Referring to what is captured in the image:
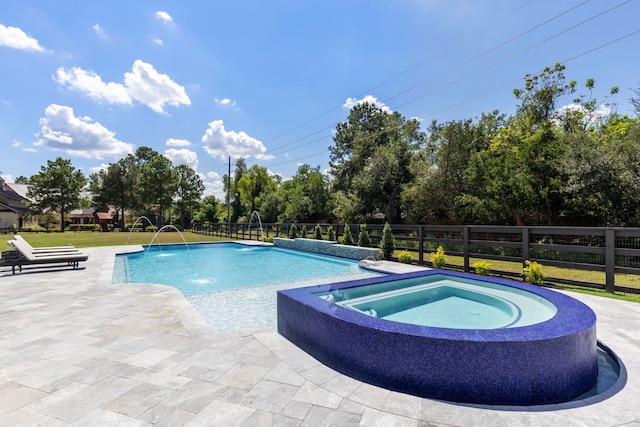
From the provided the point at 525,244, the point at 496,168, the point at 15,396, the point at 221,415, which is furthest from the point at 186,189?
the point at 221,415

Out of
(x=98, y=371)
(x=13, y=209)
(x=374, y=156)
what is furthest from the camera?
(x=13, y=209)

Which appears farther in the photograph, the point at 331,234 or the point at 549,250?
the point at 331,234

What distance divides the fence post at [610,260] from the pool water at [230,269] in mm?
4960

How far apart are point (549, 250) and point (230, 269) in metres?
9.15

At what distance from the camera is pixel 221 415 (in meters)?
2.09

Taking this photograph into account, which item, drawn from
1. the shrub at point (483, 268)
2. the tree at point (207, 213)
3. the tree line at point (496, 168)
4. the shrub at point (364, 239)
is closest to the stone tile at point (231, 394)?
the shrub at point (483, 268)

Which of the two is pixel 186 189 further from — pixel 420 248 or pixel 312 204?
pixel 420 248

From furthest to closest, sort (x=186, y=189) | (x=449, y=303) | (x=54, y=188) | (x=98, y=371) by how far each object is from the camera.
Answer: (x=186, y=189), (x=54, y=188), (x=449, y=303), (x=98, y=371)

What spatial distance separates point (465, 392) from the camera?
2.33 meters

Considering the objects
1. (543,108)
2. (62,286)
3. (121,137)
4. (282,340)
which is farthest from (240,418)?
(121,137)

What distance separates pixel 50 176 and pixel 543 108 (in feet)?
162

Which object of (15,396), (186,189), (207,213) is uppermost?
(186,189)

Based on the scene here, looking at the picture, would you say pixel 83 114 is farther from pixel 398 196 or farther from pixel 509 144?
pixel 509 144

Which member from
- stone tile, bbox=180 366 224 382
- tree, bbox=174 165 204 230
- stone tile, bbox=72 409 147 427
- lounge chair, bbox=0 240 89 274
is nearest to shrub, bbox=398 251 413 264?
stone tile, bbox=180 366 224 382
